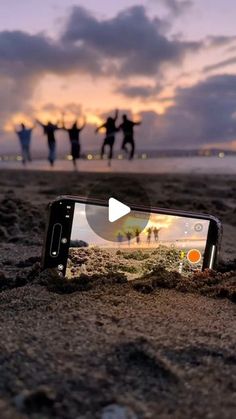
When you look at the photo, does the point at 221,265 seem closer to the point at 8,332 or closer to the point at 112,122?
the point at 8,332

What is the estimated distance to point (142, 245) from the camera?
3.16 meters

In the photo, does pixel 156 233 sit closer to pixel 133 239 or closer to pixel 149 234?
pixel 149 234

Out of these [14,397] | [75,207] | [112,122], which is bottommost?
[14,397]

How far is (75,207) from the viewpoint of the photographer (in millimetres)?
3119

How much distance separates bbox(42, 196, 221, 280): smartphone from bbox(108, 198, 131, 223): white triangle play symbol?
0.02m

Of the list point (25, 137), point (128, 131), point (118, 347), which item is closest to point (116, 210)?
point (118, 347)

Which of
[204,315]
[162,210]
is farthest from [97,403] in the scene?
[162,210]

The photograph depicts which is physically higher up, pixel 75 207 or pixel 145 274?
pixel 75 207

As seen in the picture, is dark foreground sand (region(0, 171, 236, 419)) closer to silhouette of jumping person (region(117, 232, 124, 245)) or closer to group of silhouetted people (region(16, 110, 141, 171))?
silhouette of jumping person (region(117, 232, 124, 245))

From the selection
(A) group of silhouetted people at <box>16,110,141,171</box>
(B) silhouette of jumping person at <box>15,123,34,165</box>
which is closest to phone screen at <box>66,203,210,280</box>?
(A) group of silhouetted people at <box>16,110,141,171</box>

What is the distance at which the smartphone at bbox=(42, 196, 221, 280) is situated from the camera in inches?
123

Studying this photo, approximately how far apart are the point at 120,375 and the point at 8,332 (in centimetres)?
67

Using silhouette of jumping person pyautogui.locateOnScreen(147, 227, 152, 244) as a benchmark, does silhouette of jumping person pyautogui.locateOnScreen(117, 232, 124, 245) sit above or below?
below

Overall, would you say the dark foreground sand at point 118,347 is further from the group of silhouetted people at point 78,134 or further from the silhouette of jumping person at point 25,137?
the silhouette of jumping person at point 25,137
